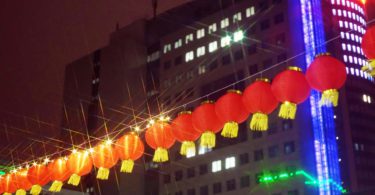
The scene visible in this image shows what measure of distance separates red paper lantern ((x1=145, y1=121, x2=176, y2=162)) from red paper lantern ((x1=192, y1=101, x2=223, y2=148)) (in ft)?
3.38

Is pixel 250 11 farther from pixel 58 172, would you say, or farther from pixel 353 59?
pixel 58 172

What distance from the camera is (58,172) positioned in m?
12.9

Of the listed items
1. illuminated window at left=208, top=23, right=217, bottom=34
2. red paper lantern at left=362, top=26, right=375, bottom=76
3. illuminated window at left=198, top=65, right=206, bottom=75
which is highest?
illuminated window at left=208, top=23, right=217, bottom=34

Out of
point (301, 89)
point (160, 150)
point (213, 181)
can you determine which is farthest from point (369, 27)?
point (213, 181)

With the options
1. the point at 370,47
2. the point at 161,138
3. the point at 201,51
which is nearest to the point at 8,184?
the point at 161,138

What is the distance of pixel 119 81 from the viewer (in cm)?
5575

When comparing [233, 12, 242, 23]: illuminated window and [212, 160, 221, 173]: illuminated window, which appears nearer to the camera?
[212, 160, 221, 173]: illuminated window

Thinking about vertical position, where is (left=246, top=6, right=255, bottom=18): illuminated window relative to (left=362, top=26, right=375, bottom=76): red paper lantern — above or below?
above

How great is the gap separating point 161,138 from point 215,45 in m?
36.2

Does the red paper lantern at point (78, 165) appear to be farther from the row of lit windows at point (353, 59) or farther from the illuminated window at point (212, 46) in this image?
the row of lit windows at point (353, 59)

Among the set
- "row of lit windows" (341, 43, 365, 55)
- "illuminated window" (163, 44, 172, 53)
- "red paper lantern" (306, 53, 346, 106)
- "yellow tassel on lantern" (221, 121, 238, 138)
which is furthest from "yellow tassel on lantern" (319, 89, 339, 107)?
"row of lit windows" (341, 43, 365, 55)

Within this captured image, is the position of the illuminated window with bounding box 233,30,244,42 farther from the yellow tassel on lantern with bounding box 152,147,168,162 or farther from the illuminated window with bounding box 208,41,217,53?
the yellow tassel on lantern with bounding box 152,147,168,162

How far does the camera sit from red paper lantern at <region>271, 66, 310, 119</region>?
8445 millimetres

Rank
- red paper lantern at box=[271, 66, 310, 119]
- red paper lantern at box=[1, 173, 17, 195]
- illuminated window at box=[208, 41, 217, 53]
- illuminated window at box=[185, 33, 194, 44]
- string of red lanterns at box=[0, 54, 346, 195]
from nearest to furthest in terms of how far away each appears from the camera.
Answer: string of red lanterns at box=[0, 54, 346, 195] < red paper lantern at box=[271, 66, 310, 119] < red paper lantern at box=[1, 173, 17, 195] < illuminated window at box=[208, 41, 217, 53] < illuminated window at box=[185, 33, 194, 44]
